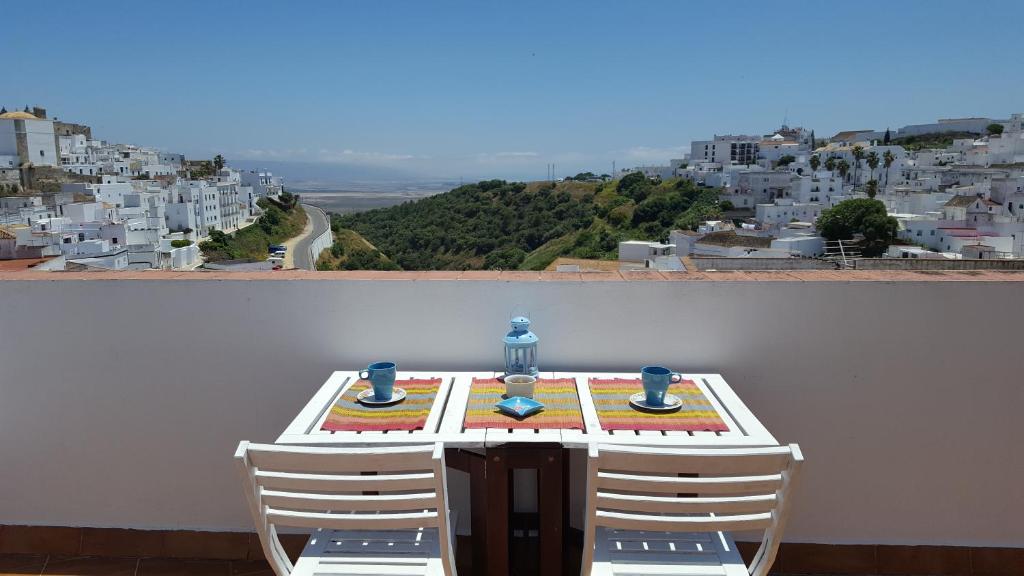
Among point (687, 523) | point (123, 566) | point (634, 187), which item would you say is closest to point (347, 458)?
point (687, 523)

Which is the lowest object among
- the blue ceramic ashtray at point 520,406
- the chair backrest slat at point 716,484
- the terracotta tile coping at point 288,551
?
the terracotta tile coping at point 288,551

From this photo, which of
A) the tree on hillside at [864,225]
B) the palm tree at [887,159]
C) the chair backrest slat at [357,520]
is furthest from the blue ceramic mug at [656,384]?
the palm tree at [887,159]

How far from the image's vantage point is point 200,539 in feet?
7.07

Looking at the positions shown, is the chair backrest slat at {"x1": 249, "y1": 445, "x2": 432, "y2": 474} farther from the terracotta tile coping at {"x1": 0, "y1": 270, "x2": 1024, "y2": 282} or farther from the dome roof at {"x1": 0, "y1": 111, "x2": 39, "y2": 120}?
the dome roof at {"x1": 0, "y1": 111, "x2": 39, "y2": 120}

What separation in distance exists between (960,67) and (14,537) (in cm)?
7383

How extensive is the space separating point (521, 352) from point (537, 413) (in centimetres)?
33

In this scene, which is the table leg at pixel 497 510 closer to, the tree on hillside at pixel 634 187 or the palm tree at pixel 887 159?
the tree on hillside at pixel 634 187

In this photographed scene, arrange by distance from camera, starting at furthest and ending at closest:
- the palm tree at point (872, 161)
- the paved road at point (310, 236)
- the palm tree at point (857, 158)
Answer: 1. the palm tree at point (857, 158)
2. the palm tree at point (872, 161)
3. the paved road at point (310, 236)

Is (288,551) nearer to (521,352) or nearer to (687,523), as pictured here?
(521,352)

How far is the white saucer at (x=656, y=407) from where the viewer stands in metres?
1.54

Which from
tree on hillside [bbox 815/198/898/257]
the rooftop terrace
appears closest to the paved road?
the rooftop terrace

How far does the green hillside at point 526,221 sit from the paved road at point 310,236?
53.5 inches

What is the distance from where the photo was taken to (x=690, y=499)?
1144 millimetres

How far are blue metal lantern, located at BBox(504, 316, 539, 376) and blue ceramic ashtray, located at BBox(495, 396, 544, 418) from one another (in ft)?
0.80
